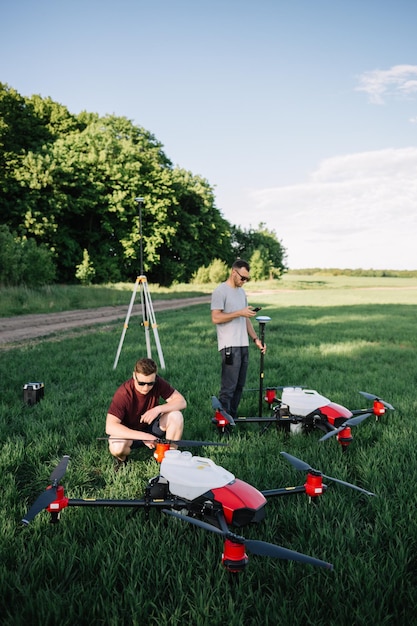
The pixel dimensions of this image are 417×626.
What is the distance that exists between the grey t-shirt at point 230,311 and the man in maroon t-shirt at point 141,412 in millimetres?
1365

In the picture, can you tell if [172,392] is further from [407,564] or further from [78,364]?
[78,364]

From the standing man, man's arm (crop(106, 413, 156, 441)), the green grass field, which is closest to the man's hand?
man's arm (crop(106, 413, 156, 441))

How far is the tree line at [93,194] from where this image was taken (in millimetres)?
34688

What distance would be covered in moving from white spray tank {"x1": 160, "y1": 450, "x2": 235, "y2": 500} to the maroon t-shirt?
134cm

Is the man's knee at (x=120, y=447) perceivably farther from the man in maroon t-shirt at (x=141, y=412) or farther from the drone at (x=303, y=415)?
the drone at (x=303, y=415)

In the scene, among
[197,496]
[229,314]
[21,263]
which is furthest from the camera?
[21,263]

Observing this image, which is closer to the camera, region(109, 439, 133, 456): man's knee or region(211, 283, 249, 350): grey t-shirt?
region(109, 439, 133, 456): man's knee

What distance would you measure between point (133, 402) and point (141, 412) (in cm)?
16

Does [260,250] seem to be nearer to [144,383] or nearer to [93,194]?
[93,194]

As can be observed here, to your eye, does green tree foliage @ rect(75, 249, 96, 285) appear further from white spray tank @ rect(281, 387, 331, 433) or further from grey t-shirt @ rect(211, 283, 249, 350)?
white spray tank @ rect(281, 387, 331, 433)

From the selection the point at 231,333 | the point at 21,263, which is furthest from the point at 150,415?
the point at 21,263

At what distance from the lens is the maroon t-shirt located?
445 centimetres

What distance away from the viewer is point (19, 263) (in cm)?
2384

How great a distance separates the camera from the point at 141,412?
4.64 m
